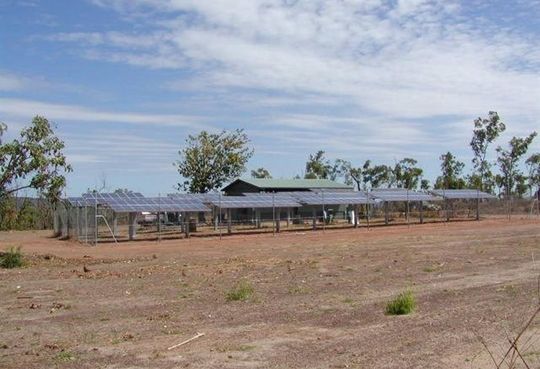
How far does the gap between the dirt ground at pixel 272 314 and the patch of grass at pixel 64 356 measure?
26mm

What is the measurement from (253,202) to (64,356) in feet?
139

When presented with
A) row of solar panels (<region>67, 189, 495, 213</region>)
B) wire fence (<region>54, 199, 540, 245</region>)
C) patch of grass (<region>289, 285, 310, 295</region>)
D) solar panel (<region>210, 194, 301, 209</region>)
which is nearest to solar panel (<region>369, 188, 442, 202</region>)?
row of solar panels (<region>67, 189, 495, 213</region>)

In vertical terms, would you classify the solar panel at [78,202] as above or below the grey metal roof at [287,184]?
below

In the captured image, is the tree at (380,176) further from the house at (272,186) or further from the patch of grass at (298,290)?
the patch of grass at (298,290)

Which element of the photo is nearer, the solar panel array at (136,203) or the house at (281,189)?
the solar panel array at (136,203)

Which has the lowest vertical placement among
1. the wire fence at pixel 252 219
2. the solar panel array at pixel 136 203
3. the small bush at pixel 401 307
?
the small bush at pixel 401 307


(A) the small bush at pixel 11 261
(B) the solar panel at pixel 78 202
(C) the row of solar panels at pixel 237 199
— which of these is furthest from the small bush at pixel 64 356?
(B) the solar panel at pixel 78 202

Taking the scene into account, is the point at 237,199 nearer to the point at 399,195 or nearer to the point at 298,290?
the point at 399,195

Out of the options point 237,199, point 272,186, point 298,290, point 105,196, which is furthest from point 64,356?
point 272,186

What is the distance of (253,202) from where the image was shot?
2024 inches

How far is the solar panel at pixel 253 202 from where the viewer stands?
49066 millimetres

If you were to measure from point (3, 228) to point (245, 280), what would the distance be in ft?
147

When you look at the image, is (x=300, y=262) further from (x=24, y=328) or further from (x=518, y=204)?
(x=518, y=204)

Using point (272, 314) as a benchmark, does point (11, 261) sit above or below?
above
